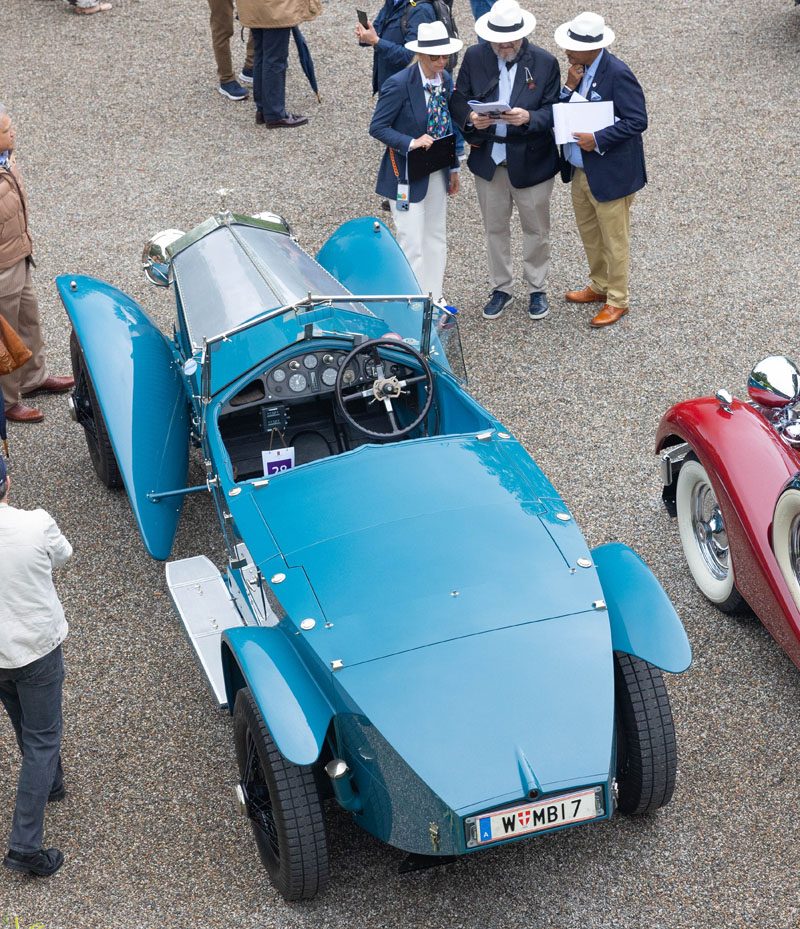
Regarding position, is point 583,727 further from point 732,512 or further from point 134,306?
point 134,306

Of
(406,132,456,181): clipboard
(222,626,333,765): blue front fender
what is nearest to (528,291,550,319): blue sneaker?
(406,132,456,181): clipboard

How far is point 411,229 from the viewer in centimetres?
747

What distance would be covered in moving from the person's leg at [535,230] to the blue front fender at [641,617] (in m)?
3.76

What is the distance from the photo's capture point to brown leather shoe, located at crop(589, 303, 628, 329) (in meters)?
7.64

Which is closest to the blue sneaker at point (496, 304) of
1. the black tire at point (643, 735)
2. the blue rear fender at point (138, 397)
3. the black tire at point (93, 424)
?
the blue rear fender at point (138, 397)

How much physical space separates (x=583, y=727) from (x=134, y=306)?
13.1 feet

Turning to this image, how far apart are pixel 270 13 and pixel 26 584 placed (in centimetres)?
738

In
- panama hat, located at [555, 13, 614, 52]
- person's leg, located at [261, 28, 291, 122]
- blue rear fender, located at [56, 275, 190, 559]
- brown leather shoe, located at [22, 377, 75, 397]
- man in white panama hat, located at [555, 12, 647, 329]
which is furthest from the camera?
person's leg, located at [261, 28, 291, 122]

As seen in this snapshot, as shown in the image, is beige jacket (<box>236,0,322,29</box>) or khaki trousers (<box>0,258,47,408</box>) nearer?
khaki trousers (<box>0,258,47,408</box>)

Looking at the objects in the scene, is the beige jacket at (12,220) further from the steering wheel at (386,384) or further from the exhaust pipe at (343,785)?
the exhaust pipe at (343,785)

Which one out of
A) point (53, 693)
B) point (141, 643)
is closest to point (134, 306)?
point (141, 643)

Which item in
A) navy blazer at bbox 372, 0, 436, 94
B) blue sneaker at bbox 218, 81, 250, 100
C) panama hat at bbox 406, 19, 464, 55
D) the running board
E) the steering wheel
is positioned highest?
panama hat at bbox 406, 19, 464, 55

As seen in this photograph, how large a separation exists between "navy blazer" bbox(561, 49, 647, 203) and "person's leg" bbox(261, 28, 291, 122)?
400 centimetres

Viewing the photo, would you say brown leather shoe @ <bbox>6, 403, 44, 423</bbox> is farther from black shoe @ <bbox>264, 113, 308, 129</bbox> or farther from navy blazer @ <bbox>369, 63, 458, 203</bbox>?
black shoe @ <bbox>264, 113, 308, 129</bbox>
